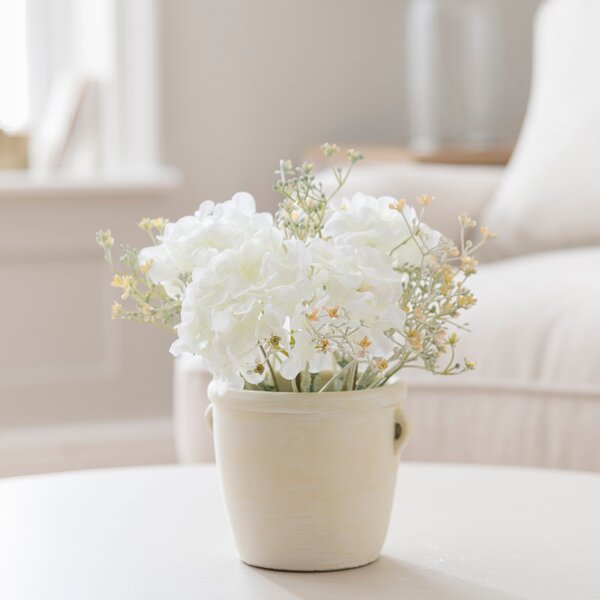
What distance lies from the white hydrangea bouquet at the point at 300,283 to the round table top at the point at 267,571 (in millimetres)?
131

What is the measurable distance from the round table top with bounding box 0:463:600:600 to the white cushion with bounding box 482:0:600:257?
997 millimetres

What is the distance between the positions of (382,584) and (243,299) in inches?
8.4

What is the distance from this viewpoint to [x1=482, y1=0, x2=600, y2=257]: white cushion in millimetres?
1999

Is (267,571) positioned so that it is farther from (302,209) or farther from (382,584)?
(302,209)

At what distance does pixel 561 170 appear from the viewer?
202cm

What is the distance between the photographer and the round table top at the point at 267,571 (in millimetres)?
771

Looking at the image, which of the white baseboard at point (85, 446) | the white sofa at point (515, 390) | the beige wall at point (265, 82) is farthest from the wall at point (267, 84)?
the white sofa at point (515, 390)

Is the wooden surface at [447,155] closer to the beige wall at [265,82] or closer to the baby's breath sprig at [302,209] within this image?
the beige wall at [265,82]

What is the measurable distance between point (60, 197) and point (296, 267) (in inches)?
79.3

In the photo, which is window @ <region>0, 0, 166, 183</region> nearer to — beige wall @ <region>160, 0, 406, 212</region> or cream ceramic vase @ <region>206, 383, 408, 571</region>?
beige wall @ <region>160, 0, 406, 212</region>

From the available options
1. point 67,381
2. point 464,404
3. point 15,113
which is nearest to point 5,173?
point 15,113

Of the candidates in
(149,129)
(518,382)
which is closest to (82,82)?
(149,129)

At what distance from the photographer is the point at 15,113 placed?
2.97 metres

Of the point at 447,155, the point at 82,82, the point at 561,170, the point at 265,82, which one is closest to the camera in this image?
the point at 561,170
